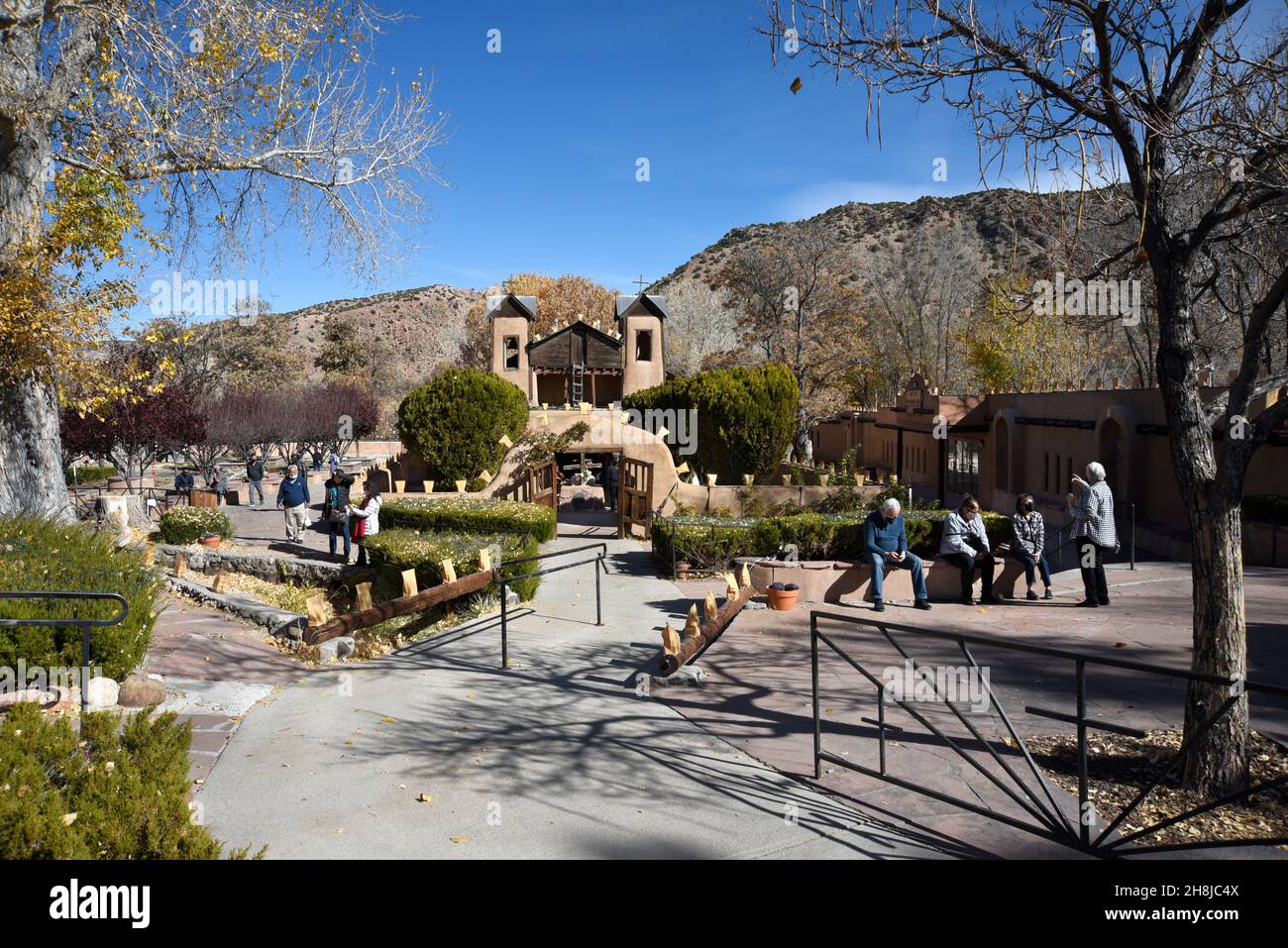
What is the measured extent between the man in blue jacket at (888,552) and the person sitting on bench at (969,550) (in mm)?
486

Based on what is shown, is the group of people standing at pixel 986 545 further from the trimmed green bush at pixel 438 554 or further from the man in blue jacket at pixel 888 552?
the trimmed green bush at pixel 438 554

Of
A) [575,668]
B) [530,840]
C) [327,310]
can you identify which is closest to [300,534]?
[575,668]

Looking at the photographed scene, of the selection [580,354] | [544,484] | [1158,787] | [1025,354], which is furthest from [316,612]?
[1025,354]

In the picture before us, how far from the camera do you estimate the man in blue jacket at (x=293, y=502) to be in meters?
17.4

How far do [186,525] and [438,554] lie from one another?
8.19m

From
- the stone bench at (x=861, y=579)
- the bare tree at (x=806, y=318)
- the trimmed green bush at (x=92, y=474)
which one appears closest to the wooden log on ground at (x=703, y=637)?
the stone bench at (x=861, y=579)

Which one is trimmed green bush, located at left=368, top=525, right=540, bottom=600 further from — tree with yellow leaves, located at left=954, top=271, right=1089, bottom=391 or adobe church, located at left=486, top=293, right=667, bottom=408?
tree with yellow leaves, located at left=954, top=271, right=1089, bottom=391

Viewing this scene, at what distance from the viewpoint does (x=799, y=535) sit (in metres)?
13.8

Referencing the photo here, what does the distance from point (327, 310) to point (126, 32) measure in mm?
91843

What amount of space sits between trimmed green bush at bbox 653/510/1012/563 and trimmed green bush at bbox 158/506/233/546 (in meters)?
9.52

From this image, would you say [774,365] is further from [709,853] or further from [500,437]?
[709,853]

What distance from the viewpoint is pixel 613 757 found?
217 inches

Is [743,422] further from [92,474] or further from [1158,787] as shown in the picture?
[92,474]

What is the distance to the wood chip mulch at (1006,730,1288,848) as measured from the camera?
4527 millimetres
